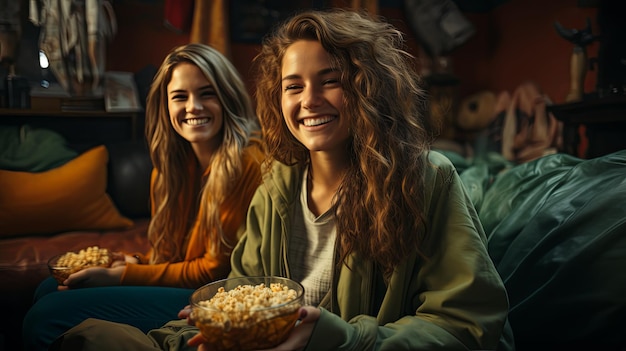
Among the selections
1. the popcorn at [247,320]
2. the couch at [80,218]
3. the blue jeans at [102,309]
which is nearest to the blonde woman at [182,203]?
the blue jeans at [102,309]

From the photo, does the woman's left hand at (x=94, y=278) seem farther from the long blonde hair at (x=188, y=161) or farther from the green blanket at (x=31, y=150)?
the green blanket at (x=31, y=150)

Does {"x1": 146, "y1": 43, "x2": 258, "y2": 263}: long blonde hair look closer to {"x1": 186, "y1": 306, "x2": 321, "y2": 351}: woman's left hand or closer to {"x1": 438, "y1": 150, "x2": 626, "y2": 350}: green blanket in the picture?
{"x1": 186, "y1": 306, "x2": 321, "y2": 351}: woman's left hand

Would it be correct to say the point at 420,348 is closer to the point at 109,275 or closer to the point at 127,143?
the point at 109,275

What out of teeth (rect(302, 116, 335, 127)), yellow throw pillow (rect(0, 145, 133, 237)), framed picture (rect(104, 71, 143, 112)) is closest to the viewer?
teeth (rect(302, 116, 335, 127))

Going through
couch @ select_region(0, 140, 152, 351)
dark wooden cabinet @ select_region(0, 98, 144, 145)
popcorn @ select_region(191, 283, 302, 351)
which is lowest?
couch @ select_region(0, 140, 152, 351)

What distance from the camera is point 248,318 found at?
0.61 meters

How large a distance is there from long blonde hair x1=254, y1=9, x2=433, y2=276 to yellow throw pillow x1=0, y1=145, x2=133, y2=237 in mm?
1208

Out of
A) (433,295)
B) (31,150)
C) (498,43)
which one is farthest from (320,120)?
(498,43)

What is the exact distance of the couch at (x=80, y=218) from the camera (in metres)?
1.45

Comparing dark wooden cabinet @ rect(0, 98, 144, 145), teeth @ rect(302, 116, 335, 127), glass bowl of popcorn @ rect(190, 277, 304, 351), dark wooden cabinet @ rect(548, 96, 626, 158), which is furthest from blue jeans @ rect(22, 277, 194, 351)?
dark wooden cabinet @ rect(548, 96, 626, 158)

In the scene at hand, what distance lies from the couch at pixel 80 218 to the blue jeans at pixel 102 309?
41cm

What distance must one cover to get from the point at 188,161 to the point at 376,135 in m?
0.68

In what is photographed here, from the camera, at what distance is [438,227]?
81 cm

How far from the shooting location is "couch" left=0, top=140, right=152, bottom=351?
4.75ft
